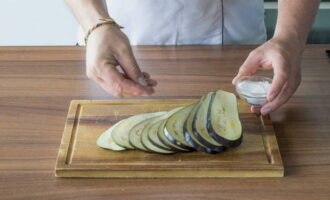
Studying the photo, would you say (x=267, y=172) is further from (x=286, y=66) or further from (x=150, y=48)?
(x=150, y=48)

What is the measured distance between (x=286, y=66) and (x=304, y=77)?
19cm

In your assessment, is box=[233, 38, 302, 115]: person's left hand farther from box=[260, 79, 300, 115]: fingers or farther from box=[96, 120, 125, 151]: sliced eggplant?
box=[96, 120, 125, 151]: sliced eggplant

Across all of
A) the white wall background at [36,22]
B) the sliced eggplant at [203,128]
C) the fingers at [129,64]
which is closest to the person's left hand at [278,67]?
the sliced eggplant at [203,128]

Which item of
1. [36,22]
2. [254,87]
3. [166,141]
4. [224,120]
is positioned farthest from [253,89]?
[36,22]

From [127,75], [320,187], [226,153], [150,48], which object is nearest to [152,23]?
[150,48]

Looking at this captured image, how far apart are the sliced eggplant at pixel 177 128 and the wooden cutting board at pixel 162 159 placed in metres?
0.03

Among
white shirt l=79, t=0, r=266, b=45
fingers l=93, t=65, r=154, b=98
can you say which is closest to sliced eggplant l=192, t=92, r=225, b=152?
fingers l=93, t=65, r=154, b=98

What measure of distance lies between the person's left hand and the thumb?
0.21m

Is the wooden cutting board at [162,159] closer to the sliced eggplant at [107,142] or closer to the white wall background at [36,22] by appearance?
the sliced eggplant at [107,142]

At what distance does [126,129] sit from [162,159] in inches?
3.7

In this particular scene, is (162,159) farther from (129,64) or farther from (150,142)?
(129,64)

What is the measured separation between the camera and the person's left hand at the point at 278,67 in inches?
34.8

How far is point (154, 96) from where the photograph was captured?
3.28 ft

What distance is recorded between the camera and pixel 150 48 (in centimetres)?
118
